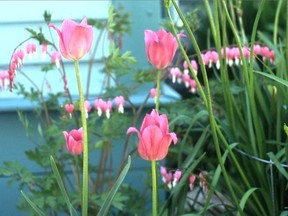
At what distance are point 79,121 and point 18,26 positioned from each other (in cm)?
92

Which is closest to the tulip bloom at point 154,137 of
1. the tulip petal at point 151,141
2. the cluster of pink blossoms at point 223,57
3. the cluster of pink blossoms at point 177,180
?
the tulip petal at point 151,141

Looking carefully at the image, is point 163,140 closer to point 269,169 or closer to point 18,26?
point 269,169

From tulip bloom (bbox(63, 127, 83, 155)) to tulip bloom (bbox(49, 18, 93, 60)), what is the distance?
25 centimetres

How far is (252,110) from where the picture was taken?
2363 mm

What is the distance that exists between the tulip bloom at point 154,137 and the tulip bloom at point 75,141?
0.21m

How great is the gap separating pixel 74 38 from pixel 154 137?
33cm

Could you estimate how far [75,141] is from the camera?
180cm

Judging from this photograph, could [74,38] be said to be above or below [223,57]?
above

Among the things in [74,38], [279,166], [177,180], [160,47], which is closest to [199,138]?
[177,180]

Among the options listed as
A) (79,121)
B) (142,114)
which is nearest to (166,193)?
(142,114)

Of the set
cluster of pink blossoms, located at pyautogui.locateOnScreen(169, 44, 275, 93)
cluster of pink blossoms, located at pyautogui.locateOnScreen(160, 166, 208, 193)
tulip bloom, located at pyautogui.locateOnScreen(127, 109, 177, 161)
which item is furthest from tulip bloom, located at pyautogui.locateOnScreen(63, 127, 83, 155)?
cluster of pink blossoms, located at pyautogui.locateOnScreen(169, 44, 275, 93)

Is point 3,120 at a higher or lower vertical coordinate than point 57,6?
lower

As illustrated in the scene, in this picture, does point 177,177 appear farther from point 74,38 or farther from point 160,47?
point 74,38

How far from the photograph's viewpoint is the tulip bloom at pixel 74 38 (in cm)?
164
